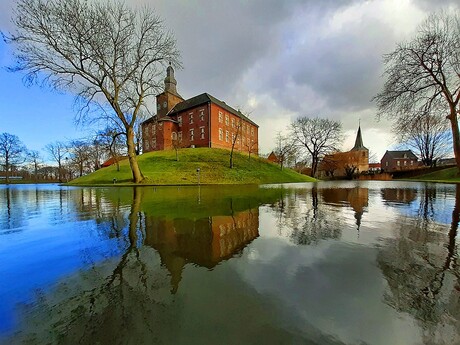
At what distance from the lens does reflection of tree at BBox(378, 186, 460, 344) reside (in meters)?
2.04

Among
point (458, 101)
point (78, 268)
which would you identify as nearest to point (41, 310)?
point (78, 268)

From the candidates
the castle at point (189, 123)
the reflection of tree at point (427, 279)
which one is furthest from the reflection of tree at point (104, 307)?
the castle at point (189, 123)

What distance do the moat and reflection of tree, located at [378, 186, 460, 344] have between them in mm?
14

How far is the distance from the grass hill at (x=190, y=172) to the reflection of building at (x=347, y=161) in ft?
93.9

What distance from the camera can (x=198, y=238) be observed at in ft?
15.1

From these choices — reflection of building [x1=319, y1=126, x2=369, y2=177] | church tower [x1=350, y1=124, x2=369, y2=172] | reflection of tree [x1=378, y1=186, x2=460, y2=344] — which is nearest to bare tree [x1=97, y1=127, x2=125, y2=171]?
reflection of tree [x1=378, y1=186, x2=460, y2=344]

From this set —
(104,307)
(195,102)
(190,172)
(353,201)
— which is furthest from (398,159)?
(104,307)

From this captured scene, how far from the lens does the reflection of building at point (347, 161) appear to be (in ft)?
207

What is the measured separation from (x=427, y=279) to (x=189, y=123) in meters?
58.6

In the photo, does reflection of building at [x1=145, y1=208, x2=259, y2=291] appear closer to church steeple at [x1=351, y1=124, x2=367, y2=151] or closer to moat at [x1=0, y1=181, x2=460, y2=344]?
moat at [x1=0, y1=181, x2=460, y2=344]

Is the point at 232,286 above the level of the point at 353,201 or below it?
above

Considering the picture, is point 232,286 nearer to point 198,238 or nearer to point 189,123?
point 198,238

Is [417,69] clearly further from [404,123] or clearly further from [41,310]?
[41,310]

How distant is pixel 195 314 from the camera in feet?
7.09
